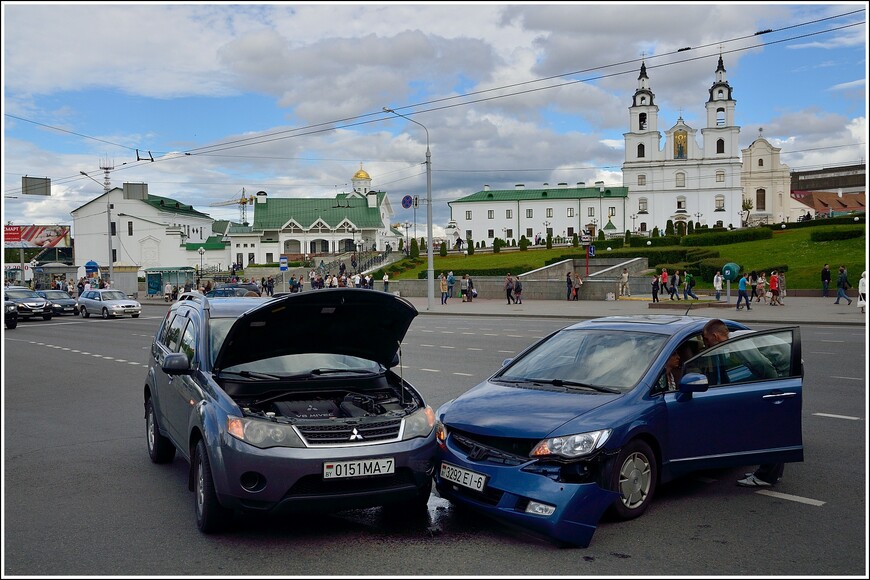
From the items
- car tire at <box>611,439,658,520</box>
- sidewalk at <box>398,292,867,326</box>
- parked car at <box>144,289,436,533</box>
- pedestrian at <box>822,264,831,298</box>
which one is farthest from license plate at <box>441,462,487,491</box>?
pedestrian at <box>822,264,831,298</box>

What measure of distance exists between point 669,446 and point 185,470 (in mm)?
4650

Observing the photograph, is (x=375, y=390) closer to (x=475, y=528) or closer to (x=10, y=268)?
(x=475, y=528)

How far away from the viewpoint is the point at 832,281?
39000 mm

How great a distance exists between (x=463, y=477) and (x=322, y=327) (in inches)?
70.1

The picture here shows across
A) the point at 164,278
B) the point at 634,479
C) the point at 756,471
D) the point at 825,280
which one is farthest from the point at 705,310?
the point at 164,278

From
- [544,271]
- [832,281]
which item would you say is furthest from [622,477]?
[544,271]

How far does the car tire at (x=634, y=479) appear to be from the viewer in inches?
216

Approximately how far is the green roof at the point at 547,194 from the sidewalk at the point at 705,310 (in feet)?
275

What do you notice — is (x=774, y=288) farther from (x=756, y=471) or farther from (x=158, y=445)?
(x=158, y=445)

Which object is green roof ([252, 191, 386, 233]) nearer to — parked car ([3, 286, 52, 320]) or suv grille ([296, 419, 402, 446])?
parked car ([3, 286, 52, 320])

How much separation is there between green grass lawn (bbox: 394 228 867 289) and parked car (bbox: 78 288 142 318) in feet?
79.2

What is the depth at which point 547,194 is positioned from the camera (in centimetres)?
12619

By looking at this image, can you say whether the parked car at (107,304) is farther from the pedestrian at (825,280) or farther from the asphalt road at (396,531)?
the pedestrian at (825,280)

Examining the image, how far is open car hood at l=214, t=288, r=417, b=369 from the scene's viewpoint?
595 centimetres
